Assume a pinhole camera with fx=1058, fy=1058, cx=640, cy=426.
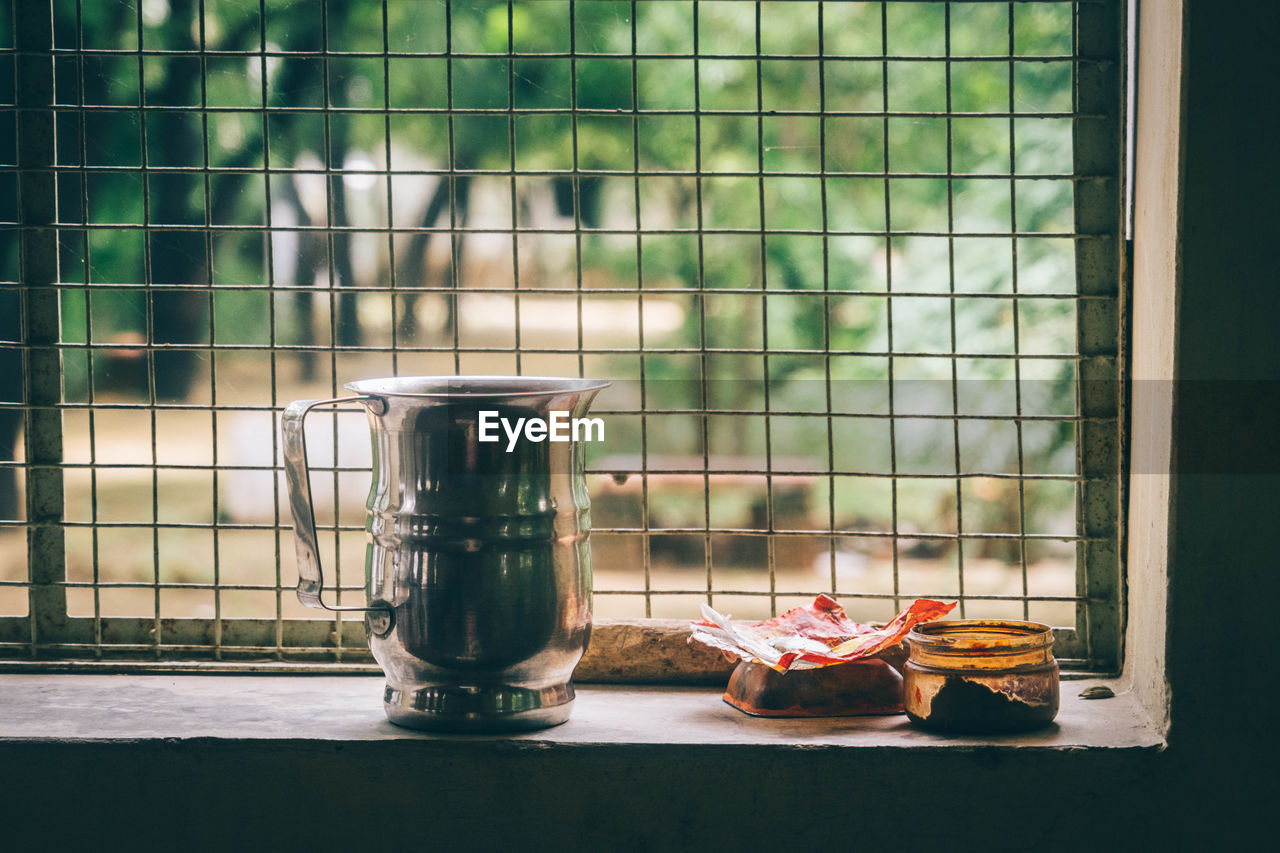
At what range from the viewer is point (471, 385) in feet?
5.76

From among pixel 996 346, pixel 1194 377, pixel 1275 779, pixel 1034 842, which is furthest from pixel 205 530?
pixel 996 346

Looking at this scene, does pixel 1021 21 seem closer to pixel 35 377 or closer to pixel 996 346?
pixel 996 346

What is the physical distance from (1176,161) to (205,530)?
1.79m

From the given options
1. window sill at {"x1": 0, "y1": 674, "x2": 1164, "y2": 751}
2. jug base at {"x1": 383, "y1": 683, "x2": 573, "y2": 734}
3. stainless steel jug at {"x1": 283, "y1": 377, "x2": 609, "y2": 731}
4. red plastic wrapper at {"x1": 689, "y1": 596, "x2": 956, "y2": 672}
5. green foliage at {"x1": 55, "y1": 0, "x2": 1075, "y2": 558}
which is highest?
green foliage at {"x1": 55, "y1": 0, "x2": 1075, "y2": 558}

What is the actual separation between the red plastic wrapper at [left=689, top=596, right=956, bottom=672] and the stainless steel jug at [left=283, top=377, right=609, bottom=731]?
30cm

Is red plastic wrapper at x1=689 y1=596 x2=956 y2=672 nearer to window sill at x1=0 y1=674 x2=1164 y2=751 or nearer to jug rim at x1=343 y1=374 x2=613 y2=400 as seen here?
window sill at x1=0 y1=674 x2=1164 y2=751

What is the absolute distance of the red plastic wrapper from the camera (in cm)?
177

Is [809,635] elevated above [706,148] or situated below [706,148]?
below

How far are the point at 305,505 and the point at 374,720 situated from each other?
39 cm

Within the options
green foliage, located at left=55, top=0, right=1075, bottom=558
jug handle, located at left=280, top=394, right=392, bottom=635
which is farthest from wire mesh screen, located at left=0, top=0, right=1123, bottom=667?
jug handle, located at left=280, top=394, right=392, bottom=635

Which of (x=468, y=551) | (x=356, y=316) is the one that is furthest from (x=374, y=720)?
(x=356, y=316)

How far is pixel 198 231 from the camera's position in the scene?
199cm

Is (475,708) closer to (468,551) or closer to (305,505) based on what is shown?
(468,551)

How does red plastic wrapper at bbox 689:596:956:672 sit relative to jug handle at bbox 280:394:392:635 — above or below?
below
